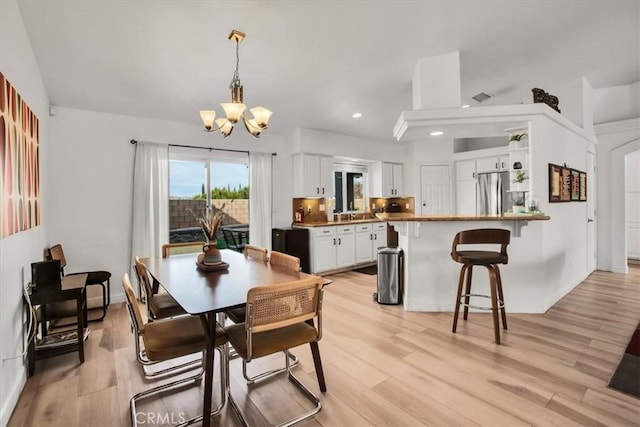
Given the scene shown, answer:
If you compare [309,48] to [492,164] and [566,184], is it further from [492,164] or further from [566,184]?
[492,164]

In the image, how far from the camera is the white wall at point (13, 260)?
6.02 feet

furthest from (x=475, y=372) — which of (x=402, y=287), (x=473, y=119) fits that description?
(x=473, y=119)

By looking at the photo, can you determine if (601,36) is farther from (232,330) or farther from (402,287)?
(232,330)

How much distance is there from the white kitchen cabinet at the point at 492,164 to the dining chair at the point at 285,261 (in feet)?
17.0

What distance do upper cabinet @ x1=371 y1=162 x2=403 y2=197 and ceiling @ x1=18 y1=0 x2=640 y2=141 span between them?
2760 mm

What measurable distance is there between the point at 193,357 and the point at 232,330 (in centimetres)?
102

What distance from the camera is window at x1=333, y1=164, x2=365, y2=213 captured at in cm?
689

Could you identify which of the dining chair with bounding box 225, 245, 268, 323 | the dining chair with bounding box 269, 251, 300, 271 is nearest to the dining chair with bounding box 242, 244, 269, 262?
the dining chair with bounding box 225, 245, 268, 323

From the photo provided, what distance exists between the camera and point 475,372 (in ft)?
7.51

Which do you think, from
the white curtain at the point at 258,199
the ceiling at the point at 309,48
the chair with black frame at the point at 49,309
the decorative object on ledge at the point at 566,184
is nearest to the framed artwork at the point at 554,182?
the decorative object on ledge at the point at 566,184

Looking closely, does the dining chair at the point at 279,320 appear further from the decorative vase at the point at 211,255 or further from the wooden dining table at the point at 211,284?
the decorative vase at the point at 211,255

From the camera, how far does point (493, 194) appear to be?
6.02m

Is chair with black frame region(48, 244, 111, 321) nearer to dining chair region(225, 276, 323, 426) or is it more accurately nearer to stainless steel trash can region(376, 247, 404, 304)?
dining chair region(225, 276, 323, 426)

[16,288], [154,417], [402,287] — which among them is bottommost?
[154,417]
